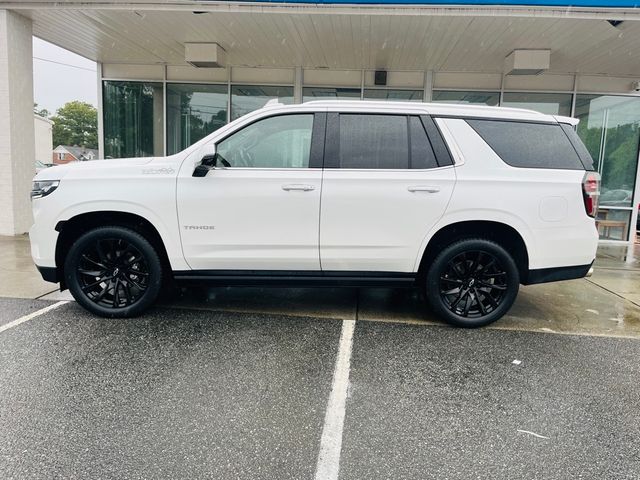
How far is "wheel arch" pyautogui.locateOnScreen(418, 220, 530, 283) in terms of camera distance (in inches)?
179

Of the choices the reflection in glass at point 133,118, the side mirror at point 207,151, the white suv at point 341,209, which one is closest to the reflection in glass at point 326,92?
the reflection in glass at point 133,118

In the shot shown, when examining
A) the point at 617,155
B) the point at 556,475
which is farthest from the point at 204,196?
the point at 617,155

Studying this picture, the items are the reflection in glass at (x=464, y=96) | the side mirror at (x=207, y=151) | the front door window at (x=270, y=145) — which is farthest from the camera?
the reflection in glass at (x=464, y=96)

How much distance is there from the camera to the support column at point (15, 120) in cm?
856

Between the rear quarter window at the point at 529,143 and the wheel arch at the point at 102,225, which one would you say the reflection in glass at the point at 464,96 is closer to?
the rear quarter window at the point at 529,143

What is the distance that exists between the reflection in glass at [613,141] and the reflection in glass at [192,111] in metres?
8.30

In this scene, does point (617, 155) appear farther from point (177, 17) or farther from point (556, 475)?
point (556, 475)

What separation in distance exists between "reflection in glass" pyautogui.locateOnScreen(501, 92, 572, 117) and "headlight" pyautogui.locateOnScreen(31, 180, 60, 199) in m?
9.93

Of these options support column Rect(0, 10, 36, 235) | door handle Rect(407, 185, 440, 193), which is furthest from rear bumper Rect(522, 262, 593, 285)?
support column Rect(0, 10, 36, 235)

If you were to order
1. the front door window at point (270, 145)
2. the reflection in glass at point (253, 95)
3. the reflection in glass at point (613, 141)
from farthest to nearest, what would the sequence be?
the reflection in glass at point (253, 95) < the reflection in glass at point (613, 141) < the front door window at point (270, 145)

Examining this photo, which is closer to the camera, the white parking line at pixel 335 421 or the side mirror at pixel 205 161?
the white parking line at pixel 335 421

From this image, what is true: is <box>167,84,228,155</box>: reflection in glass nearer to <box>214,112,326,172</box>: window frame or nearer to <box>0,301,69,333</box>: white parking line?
<box>0,301,69,333</box>: white parking line

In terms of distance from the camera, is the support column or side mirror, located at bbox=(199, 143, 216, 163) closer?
side mirror, located at bbox=(199, 143, 216, 163)

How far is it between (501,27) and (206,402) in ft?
25.5
